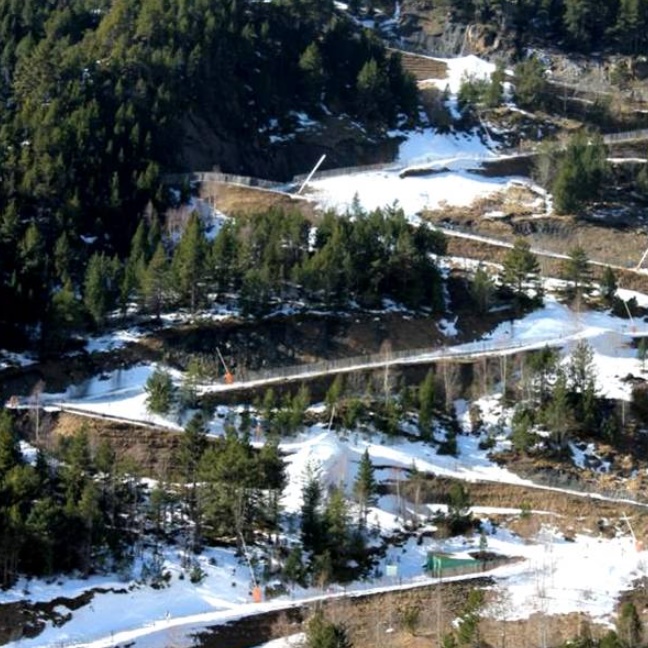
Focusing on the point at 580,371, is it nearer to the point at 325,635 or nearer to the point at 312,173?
the point at 325,635

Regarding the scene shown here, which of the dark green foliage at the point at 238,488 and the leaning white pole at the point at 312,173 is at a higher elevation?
the leaning white pole at the point at 312,173

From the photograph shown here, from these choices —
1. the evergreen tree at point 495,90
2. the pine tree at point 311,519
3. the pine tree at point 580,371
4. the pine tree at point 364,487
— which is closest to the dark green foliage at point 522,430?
the pine tree at point 580,371

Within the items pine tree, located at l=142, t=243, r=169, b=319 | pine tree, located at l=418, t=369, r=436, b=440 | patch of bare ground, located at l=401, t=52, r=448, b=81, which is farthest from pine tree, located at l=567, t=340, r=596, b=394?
patch of bare ground, located at l=401, t=52, r=448, b=81

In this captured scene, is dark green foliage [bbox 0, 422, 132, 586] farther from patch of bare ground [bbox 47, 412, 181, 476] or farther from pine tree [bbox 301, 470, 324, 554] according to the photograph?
pine tree [bbox 301, 470, 324, 554]

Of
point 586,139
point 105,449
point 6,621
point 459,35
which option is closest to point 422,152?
point 586,139

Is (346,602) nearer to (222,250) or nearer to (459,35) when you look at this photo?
(222,250)

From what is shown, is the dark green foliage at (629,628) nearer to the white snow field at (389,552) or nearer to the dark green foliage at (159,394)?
the white snow field at (389,552)

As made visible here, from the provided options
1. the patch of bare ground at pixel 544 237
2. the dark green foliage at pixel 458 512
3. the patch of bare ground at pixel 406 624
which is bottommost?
the patch of bare ground at pixel 406 624
